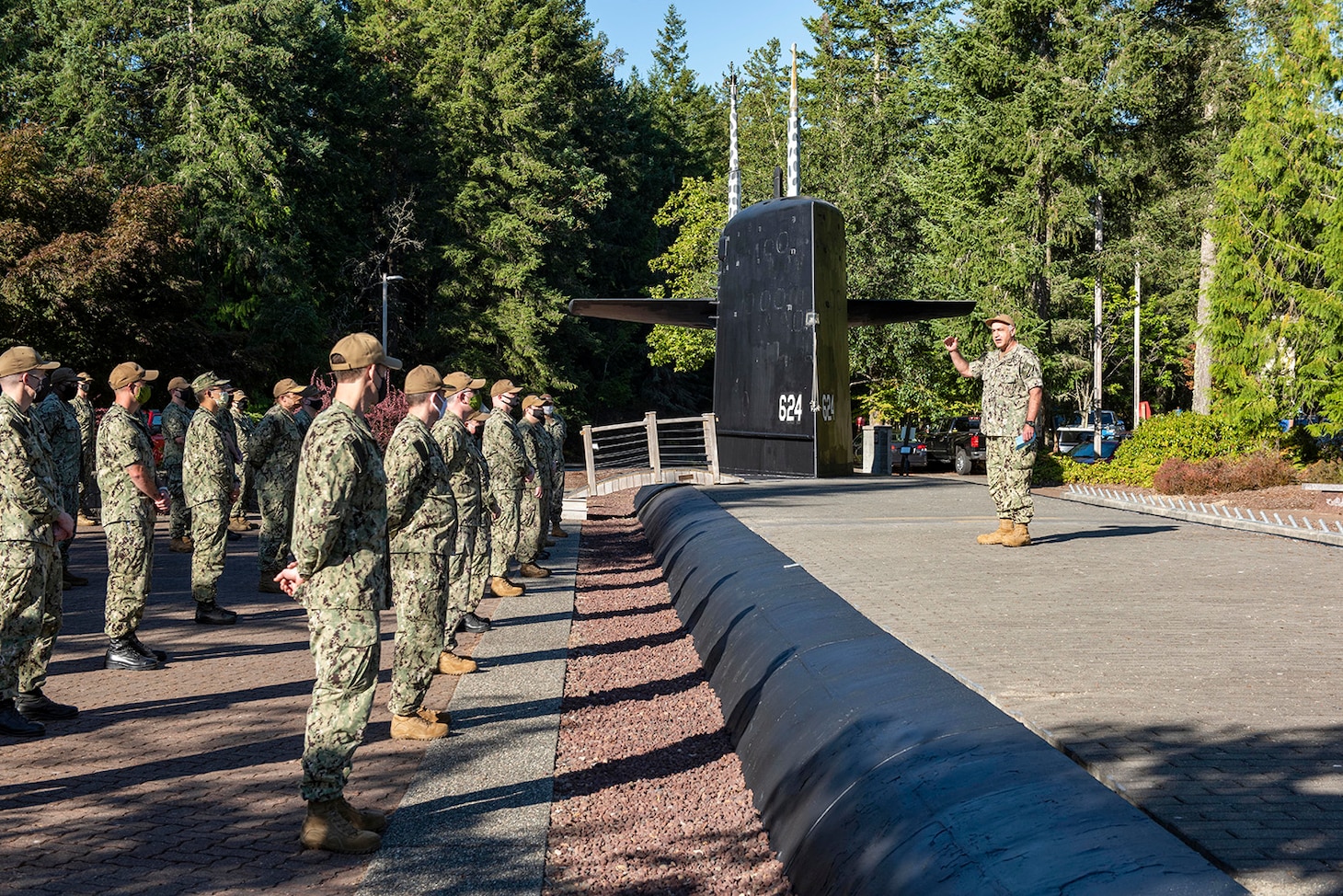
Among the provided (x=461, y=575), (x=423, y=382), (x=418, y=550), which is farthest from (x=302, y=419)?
(x=418, y=550)

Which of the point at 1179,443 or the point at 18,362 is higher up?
the point at 18,362

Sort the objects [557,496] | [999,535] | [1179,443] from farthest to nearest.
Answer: [1179,443] < [557,496] < [999,535]

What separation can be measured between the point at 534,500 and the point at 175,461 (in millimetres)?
5597

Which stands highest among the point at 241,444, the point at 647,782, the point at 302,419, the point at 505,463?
the point at 302,419

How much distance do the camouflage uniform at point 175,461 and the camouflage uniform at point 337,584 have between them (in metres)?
11.1

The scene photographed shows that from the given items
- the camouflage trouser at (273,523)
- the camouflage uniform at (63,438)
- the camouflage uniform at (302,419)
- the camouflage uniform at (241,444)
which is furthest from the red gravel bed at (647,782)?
the camouflage uniform at (241,444)

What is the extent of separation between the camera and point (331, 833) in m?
4.57

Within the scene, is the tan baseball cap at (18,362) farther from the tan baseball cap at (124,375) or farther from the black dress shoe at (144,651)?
the black dress shoe at (144,651)

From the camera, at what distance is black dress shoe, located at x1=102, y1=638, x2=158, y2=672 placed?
7906 mm

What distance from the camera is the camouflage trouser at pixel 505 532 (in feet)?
37.0

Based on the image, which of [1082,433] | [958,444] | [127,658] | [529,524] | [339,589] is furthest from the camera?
[1082,433]

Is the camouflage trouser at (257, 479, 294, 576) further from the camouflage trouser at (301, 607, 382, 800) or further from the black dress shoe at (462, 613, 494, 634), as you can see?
the camouflage trouser at (301, 607, 382, 800)

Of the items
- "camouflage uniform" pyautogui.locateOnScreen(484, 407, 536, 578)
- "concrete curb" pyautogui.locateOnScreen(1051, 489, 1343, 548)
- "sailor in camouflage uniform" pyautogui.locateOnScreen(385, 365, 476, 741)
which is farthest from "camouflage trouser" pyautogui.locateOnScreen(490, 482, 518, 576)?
"concrete curb" pyautogui.locateOnScreen(1051, 489, 1343, 548)

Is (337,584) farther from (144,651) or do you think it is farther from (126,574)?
(144,651)
